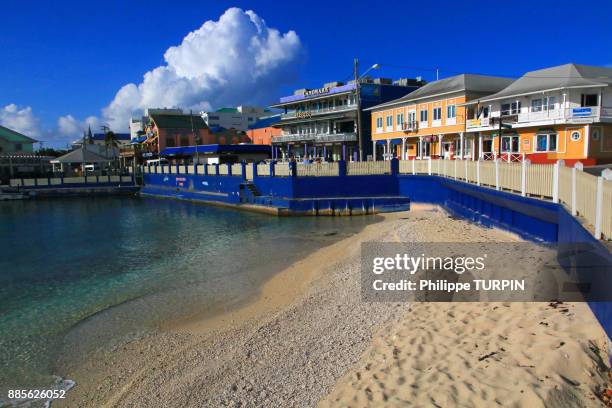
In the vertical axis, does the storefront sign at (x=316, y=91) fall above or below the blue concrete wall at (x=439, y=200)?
above

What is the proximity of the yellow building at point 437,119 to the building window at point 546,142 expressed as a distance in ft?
22.5

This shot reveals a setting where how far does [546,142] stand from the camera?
3050cm

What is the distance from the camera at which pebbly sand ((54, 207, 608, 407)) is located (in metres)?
6.00

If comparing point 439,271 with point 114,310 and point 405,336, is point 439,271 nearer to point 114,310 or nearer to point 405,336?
point 405,336

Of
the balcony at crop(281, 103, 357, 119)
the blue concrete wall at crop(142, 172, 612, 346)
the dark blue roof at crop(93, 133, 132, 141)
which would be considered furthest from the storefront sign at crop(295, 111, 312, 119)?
the dark blue roof at crop(93, 133, 132, 141)

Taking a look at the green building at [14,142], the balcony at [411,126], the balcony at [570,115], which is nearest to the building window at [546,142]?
the balcony at [570,115]

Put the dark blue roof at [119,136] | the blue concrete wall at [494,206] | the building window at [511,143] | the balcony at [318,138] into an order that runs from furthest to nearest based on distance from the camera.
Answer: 1. the dark blue roof at [119,136]
2. the balcony at [318,138]
3. the building window at [511,143]
4. the blue concrete wall at [494,206]

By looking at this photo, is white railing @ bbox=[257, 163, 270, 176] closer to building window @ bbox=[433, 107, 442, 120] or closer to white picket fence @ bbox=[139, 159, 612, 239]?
white picket fence @ bbox=[139, 159, 612, 239]

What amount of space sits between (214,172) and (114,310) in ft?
108

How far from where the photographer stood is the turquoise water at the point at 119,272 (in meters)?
Answer: 11.4

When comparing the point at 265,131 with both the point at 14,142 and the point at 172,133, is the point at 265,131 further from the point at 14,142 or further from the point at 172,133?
the point at 14,142

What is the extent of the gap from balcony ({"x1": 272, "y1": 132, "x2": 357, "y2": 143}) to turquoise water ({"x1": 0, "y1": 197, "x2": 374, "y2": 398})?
Answer: 2461cm

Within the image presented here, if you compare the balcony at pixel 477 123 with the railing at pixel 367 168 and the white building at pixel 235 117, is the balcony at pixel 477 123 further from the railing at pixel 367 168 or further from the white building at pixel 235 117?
the white building at pixel 235 117

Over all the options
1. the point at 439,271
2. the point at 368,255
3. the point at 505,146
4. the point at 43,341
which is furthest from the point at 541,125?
the point at 43,341
